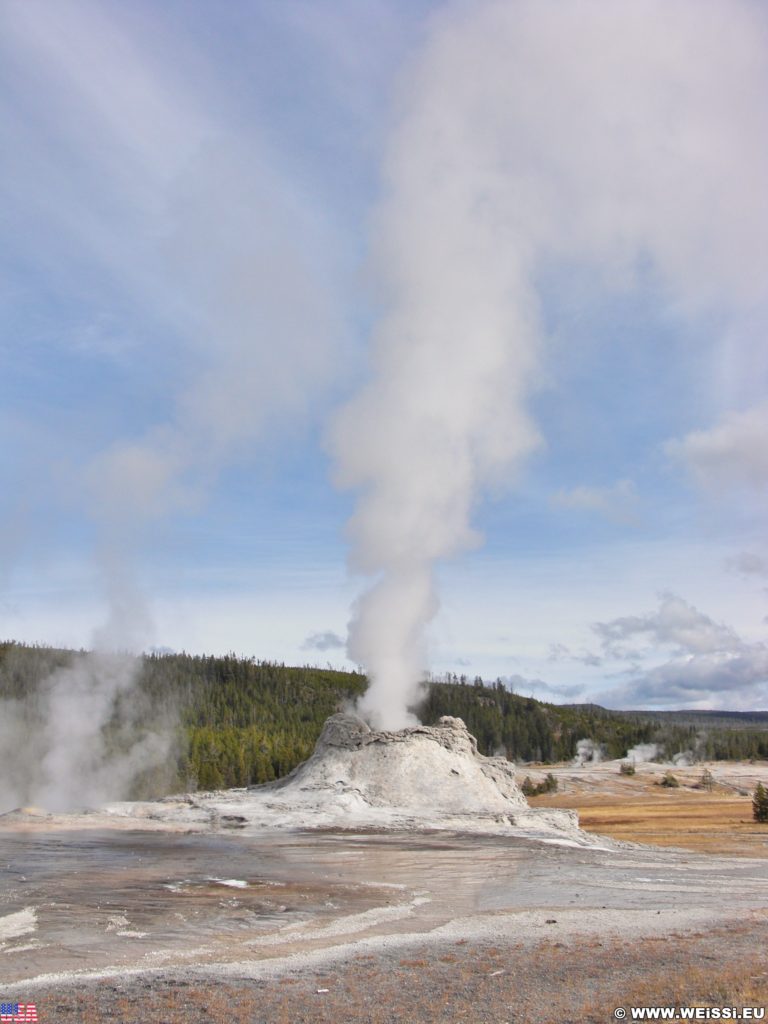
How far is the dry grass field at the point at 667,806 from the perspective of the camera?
44.3m

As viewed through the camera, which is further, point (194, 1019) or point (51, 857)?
point (51, 857)

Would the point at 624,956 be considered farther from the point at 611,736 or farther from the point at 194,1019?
the point at 611,736

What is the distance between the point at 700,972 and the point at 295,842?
24.3 meters

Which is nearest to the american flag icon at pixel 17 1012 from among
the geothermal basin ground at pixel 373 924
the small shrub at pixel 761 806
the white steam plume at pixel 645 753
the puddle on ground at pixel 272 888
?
the geothermal basin ground at pixel 373 924

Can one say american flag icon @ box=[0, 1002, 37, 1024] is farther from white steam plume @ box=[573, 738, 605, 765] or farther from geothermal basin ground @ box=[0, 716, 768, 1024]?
white steam plume @ box=[573, 738, 605, 765]

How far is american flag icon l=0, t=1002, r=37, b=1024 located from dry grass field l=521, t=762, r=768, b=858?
32.9 metres

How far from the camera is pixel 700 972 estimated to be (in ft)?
Result: 48.2

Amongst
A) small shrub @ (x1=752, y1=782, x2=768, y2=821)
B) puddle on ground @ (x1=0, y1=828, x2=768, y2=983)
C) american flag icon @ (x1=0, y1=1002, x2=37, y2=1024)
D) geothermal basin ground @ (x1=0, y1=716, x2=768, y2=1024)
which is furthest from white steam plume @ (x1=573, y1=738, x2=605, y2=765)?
american flag icon @ (x1=0, y1=1002, x2=37, y2=1024)

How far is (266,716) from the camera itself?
12862 centimetres

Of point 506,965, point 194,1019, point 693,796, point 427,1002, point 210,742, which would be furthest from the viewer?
point 210,742

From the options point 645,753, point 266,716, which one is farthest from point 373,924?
point 645,753

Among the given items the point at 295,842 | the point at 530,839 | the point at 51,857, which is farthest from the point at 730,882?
the point at 51,857

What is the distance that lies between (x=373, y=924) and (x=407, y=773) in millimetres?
24538

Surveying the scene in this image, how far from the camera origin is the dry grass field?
44281 millimetres
